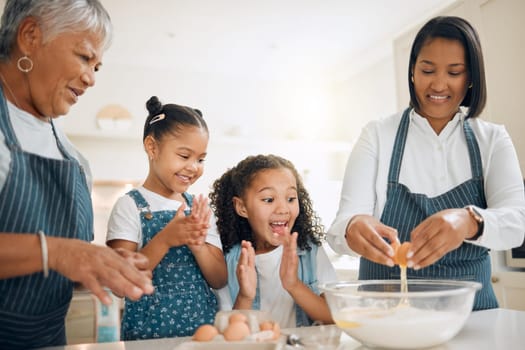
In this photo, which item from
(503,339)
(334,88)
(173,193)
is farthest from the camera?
(334,88)

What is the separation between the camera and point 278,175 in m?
1.59

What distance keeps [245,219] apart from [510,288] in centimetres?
161

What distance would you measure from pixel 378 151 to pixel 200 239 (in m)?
0.55

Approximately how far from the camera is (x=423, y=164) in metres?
1.40

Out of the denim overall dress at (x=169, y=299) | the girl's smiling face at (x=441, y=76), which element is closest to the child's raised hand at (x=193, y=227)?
the denim overall dress at (x=169, y=299)

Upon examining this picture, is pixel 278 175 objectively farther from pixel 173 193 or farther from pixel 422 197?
pixel 422 197

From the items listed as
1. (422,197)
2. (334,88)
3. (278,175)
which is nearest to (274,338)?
(422,197)

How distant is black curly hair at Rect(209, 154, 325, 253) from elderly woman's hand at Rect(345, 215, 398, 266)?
1.42 ft

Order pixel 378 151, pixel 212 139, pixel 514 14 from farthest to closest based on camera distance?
pixel 212 139
pixel 514 14
pixel 378 151

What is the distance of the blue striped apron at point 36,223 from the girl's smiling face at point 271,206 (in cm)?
56

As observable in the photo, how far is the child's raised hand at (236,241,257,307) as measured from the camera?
1291 mm

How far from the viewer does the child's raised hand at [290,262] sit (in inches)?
49.0

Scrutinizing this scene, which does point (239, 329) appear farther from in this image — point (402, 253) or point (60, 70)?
point (60, 70)

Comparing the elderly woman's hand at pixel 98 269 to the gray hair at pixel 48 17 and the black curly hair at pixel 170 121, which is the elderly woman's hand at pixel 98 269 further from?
the black curly hair at pixel 170 121
